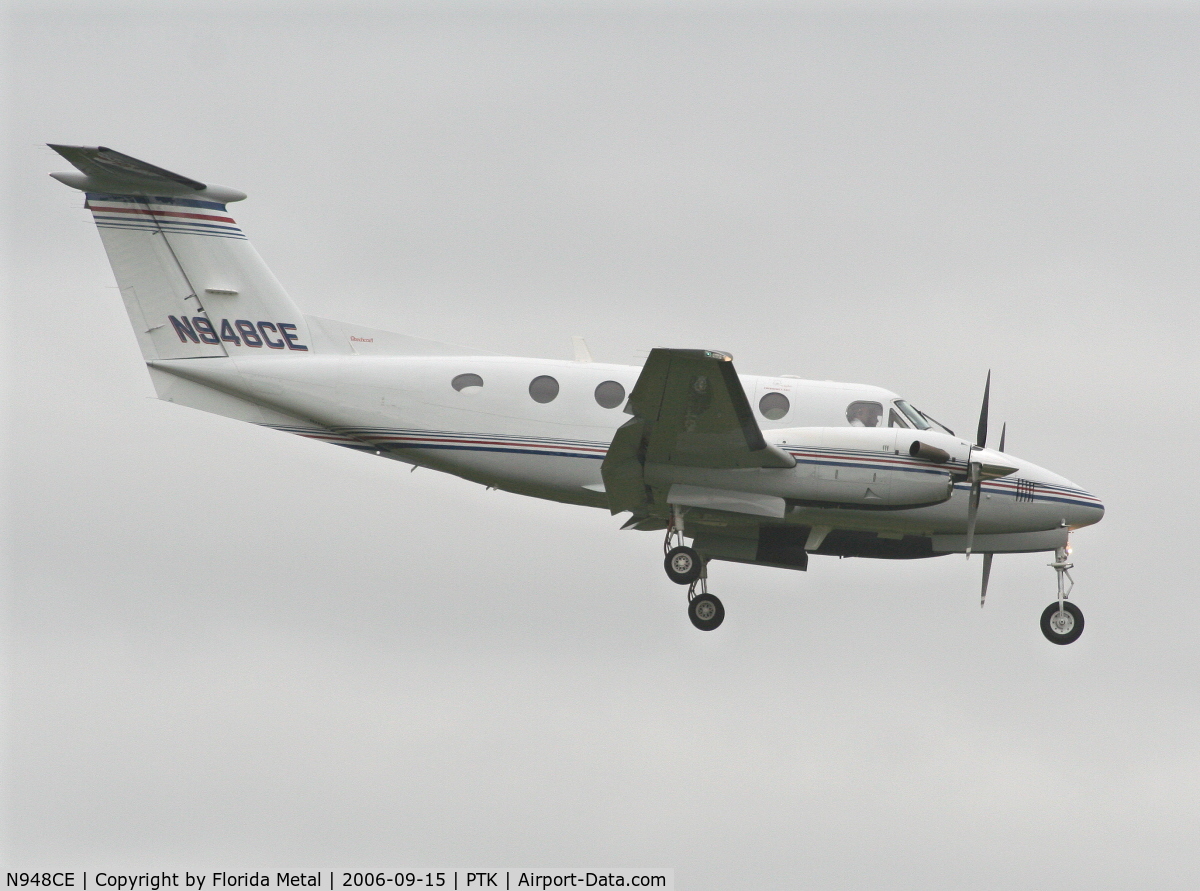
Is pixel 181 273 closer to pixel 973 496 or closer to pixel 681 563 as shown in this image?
pixel 681 563

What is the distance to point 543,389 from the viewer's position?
21.7 meters

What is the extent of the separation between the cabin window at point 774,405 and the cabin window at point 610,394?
85.5 inches

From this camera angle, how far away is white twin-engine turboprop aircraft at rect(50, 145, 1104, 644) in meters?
20.6

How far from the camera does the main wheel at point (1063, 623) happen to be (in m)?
22.0

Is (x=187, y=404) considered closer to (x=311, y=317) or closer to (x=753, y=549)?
(x=311, y=317)

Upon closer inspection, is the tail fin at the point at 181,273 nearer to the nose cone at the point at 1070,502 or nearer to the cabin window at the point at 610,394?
the cabin window at the point at 610,394

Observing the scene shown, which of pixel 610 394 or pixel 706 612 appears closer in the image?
pixel 610 394

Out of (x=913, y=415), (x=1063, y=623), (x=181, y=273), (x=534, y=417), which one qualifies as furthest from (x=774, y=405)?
(x=181, y=273)

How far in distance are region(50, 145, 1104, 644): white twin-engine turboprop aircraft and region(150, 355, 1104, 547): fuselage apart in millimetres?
30

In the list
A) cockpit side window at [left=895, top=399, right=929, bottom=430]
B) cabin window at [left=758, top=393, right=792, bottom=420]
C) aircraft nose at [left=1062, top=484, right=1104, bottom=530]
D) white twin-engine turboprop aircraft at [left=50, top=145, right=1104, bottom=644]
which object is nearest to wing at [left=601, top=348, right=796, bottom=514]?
white twin-engine turboprop aircraft at [left=50, top=145, right=1104, bottom=644]

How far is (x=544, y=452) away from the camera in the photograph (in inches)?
852

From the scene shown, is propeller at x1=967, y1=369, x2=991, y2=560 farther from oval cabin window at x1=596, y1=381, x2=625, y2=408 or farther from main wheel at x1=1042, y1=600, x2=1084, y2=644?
oval cabin window at x1=596, y1=381, x2=625, y2=408

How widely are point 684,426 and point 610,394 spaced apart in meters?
1.87

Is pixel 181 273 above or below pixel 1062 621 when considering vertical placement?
above
